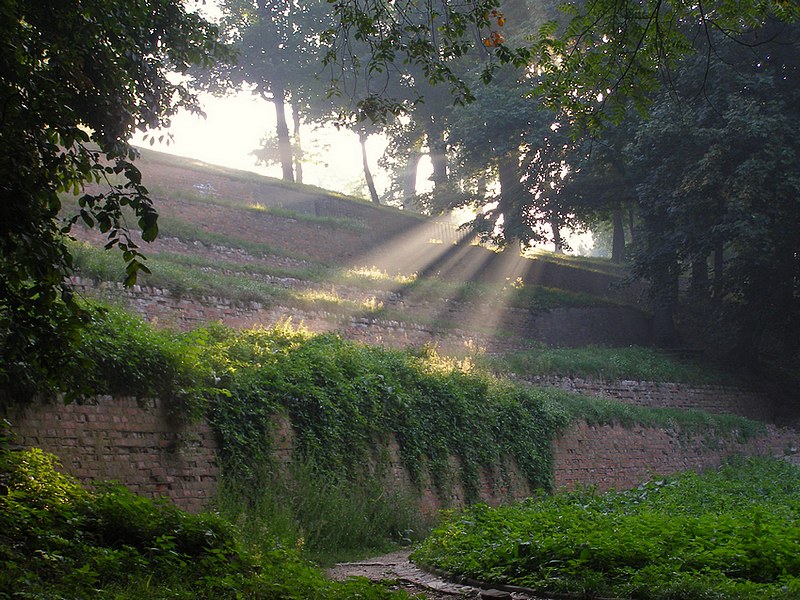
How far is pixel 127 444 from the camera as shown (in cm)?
982

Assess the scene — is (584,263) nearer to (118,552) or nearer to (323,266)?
(323,266)

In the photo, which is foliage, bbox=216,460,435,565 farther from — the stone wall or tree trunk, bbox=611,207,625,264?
tree trunk, bbox=611,207,625,264

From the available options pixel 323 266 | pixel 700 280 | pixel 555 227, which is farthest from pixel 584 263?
pixel 323 266

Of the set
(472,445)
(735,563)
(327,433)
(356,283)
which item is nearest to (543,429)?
(472,445)

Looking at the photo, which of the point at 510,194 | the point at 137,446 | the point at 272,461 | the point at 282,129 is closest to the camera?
the point at 137,446

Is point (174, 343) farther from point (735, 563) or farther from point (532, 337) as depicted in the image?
point (532, 337)

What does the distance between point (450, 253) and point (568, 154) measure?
24.8ft

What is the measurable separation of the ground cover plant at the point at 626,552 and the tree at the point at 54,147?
182 inches

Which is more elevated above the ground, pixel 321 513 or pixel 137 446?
pixel 137 446

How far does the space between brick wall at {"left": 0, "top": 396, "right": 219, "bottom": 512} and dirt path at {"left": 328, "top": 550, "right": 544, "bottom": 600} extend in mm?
1970

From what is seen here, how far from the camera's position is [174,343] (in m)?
11.0

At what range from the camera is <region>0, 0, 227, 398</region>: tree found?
5.58 m

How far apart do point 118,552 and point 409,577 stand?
339cm

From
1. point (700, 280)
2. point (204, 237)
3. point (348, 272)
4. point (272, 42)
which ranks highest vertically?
point (272, 42)
